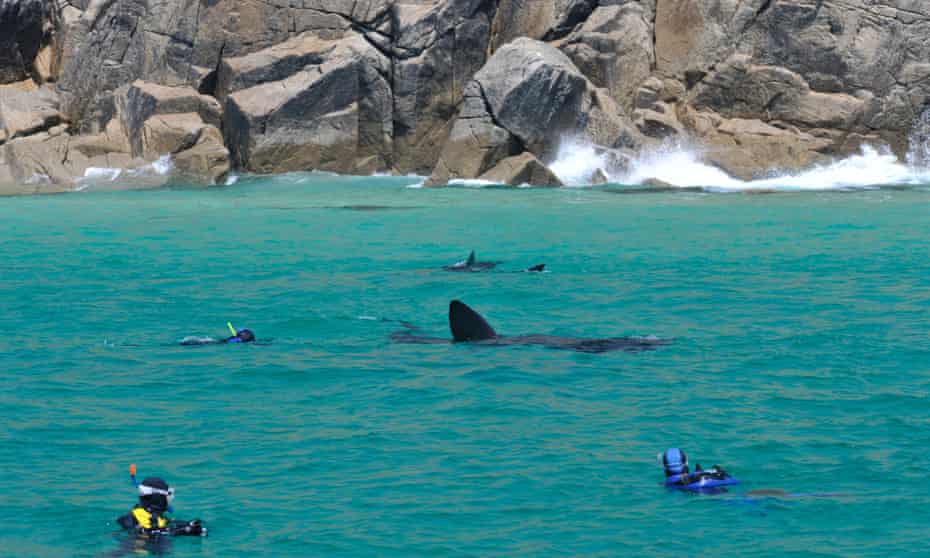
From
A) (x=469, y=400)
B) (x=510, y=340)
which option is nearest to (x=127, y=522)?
(x=469, y=400)

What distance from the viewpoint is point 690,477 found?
37.6 feet

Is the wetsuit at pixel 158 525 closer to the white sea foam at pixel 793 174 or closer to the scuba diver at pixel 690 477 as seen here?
the scuba diver at pixel 690 477

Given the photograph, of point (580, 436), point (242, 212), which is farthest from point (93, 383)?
point (242, 212)

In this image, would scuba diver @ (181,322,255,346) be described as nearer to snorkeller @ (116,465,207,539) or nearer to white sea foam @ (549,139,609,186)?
snorkeller @ (116,465,207,539)

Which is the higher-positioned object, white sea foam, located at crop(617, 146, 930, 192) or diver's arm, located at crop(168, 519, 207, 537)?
diver's arm, located at crop(168, 519, 207, 537)

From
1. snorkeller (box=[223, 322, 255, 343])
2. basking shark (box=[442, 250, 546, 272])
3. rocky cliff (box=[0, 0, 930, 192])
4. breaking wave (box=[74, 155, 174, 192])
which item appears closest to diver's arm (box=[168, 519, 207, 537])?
snorkeller (box=[223, 322, 255, 343])

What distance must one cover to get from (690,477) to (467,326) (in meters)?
6.70

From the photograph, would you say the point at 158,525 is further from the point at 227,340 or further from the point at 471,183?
the point at 471,183

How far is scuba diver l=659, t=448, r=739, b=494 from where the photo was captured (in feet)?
37.6

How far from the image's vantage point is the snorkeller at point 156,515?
33.4 feet

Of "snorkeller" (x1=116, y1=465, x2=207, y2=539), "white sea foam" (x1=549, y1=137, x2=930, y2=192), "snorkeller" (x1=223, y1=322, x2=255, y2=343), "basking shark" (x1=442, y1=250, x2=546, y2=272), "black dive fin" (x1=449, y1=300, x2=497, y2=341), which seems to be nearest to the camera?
"snorkeller" (x1=116, y1=465, x2=207, y2=539)

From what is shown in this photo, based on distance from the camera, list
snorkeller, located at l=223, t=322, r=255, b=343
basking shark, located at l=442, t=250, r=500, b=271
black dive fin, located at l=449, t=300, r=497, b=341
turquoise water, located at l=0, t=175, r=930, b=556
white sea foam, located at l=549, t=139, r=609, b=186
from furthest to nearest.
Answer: white sea foam, located at l=549, t=139, r=609, b=186
basking shark, located at l=442, t=250, r=500, b=271
snorkeller, located at l=223, t=322, r=255, b=343
black dive fin, located at l=449, t=300, r=497, b=341
turquoise water, located at l=0, t=175, r=930, b=556

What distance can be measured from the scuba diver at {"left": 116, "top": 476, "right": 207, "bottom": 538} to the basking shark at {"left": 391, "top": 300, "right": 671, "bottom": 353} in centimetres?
728

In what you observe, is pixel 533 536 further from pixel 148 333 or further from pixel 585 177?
pixel 585 177
